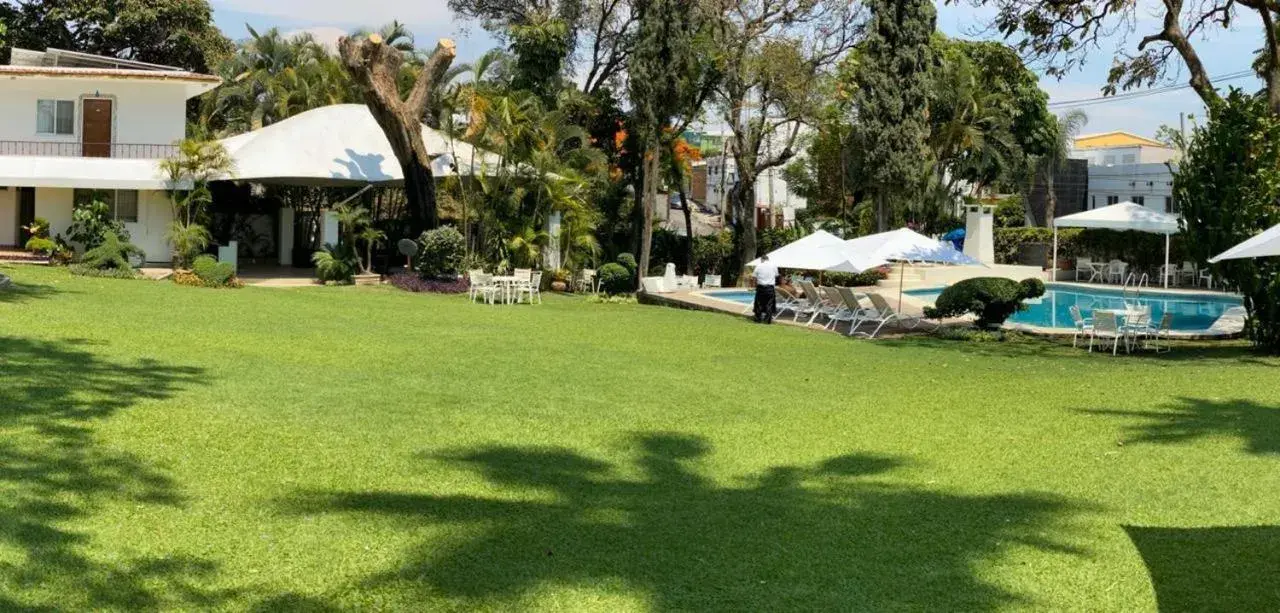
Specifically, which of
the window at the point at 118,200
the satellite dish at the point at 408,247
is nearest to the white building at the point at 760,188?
the satellite dish at the point at 408,247

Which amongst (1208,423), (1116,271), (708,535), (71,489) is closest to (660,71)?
(1116,271)

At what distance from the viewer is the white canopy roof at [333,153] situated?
91.8 feet

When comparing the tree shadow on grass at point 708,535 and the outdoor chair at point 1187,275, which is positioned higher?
the outdoor chair at point 1187,275

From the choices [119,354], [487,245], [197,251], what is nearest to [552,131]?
[487,245]

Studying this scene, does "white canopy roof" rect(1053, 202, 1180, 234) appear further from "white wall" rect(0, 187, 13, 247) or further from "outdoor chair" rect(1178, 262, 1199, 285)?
"white wall" rect(0, 187, 13, 247)

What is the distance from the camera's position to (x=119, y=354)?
1178 centimetres

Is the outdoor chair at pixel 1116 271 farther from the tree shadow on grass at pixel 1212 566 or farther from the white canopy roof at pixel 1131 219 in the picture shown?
the tree shadow on grass at pixel 1212 566

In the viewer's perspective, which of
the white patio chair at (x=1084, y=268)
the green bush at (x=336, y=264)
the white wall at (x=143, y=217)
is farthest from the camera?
the white patio chair at (x=1084, y=268)

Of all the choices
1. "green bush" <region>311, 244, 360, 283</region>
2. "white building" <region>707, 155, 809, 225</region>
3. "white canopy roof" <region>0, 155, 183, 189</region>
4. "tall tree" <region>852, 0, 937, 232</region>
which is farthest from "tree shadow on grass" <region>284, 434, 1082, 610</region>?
"white building" <region>707, 155, 809, 225</region>

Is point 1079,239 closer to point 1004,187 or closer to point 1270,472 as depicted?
point 1004,187

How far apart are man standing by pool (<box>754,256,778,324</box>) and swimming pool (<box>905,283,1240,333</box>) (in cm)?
612

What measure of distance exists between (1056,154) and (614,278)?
29556 mm

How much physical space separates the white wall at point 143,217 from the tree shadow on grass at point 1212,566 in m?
27.9

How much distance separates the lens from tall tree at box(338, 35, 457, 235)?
2652cm
